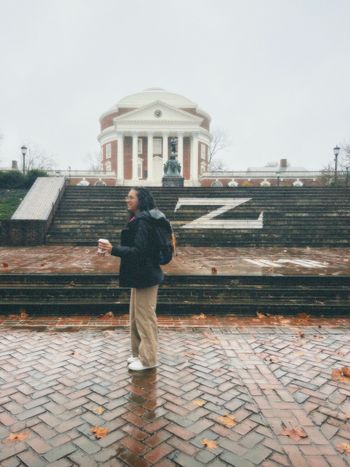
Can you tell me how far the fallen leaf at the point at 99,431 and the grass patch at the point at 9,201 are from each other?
48.6ft

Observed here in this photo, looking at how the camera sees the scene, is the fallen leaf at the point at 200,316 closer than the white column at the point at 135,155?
Yes

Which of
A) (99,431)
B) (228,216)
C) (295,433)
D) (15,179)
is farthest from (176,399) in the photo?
(15,179)

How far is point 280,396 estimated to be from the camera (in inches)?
132

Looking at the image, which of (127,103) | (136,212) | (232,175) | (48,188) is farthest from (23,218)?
(127,103)

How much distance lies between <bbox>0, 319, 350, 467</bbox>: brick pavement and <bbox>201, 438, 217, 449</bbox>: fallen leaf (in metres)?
0.03

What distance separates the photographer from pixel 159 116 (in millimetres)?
48062

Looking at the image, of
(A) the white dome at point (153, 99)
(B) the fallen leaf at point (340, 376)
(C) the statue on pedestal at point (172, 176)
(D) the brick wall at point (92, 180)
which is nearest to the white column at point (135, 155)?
(A) the white dome at point (153, 99)

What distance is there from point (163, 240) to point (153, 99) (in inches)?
2095

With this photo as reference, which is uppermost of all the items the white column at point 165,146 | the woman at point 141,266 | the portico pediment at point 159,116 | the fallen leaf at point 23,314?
the portico pediment at point 159,116

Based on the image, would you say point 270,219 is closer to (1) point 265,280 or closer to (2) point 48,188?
(1) point 265,280

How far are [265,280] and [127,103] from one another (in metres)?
51.5

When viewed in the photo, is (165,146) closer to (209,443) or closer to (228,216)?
(228,216)

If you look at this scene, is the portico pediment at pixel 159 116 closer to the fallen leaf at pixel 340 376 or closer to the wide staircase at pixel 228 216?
the wide staircase at pixel 228 216

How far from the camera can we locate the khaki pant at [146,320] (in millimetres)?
3734
